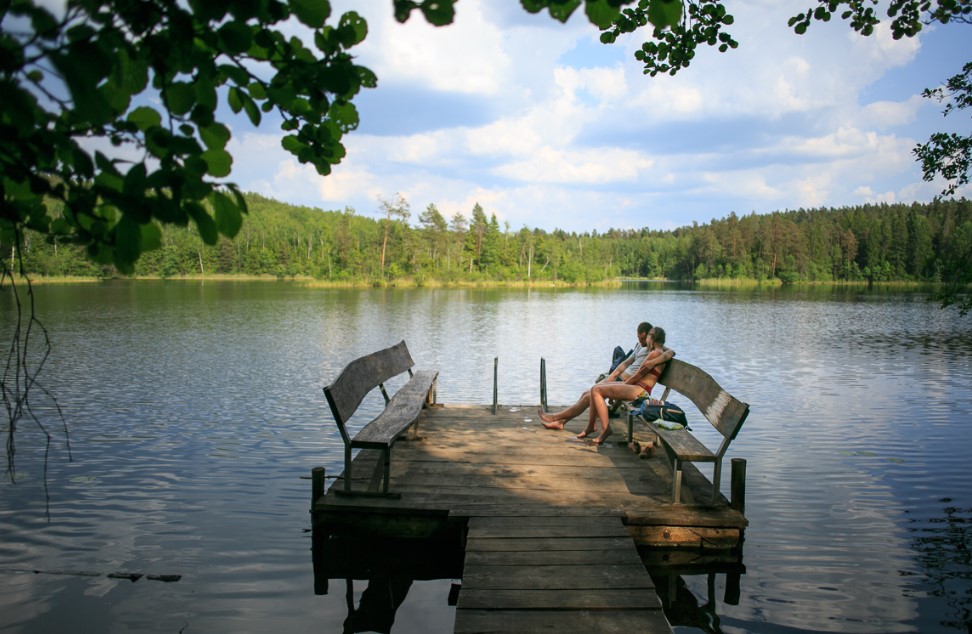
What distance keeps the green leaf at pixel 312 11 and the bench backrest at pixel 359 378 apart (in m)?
4.03

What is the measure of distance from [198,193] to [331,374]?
52.9 feet

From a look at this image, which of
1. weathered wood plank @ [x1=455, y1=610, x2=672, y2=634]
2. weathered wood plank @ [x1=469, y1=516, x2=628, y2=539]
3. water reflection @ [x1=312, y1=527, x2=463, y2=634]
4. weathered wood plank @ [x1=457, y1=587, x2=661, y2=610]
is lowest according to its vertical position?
water reflection @ [x1=312, y1=527, x2=463, y2=634]

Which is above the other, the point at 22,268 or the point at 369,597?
the point at 22,268

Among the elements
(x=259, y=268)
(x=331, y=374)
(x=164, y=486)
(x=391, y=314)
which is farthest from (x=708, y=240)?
(x=164, y=486)

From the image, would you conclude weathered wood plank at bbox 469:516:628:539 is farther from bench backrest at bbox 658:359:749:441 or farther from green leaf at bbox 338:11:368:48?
green leaf at bbox 338:11:368:48

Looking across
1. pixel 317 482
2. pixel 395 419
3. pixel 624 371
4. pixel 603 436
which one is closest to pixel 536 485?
pixel 395 419

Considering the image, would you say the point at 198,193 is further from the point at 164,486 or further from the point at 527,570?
the point at 164,486

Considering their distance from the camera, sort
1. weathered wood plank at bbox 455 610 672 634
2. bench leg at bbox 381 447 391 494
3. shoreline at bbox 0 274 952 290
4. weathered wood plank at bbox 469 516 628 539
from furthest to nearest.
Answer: shoreline at bbox 0 274 952 290, bench leg at bbox 381 447 391 494, weathered wood plank at bbox 469 516 628 539, weathered wood plank at bbox 455 610 672 634

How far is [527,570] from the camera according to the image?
16.0 ft

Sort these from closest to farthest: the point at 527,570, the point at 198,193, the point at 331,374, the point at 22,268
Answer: the point at 198,193
the point at 22,268
the point at 527,570
the point at 331,374

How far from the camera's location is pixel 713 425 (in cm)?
647

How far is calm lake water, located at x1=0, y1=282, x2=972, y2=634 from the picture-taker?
18.5ft

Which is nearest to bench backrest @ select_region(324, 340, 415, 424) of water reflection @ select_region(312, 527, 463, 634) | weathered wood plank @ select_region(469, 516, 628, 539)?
water reflection @ select_region(312, 527, 463, 634)

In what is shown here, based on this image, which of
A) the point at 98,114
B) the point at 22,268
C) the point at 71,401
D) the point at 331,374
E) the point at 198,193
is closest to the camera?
the point at 98,114
